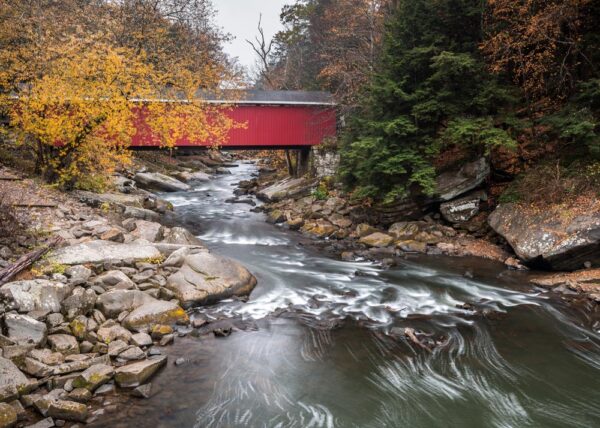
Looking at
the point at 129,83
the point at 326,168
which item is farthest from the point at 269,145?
the point at 129,83

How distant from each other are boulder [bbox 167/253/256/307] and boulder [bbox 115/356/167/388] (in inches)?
86.6

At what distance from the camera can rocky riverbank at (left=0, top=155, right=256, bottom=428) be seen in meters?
5.24

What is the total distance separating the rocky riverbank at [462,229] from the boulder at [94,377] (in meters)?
7.73

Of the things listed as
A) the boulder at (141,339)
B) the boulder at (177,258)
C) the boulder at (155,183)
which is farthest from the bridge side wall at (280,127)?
the boulder at (141,339)

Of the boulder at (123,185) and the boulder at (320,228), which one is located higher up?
the boulder at (123,185)

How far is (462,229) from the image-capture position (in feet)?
43.8

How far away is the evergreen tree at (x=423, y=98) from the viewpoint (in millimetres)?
12461

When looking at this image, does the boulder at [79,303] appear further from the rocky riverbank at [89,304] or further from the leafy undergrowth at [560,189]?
the leafy undergrowth at [560,189]

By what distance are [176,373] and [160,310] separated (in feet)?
5.46

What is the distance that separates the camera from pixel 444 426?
5.22 meters

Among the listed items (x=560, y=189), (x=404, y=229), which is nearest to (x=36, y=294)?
(x=404, y=229)

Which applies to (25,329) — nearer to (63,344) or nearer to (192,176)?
(63,344)

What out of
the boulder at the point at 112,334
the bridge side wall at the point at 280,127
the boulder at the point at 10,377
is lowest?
the boulder at the point at 112,334

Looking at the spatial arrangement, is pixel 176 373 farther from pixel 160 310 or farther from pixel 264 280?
pixel 264 280
